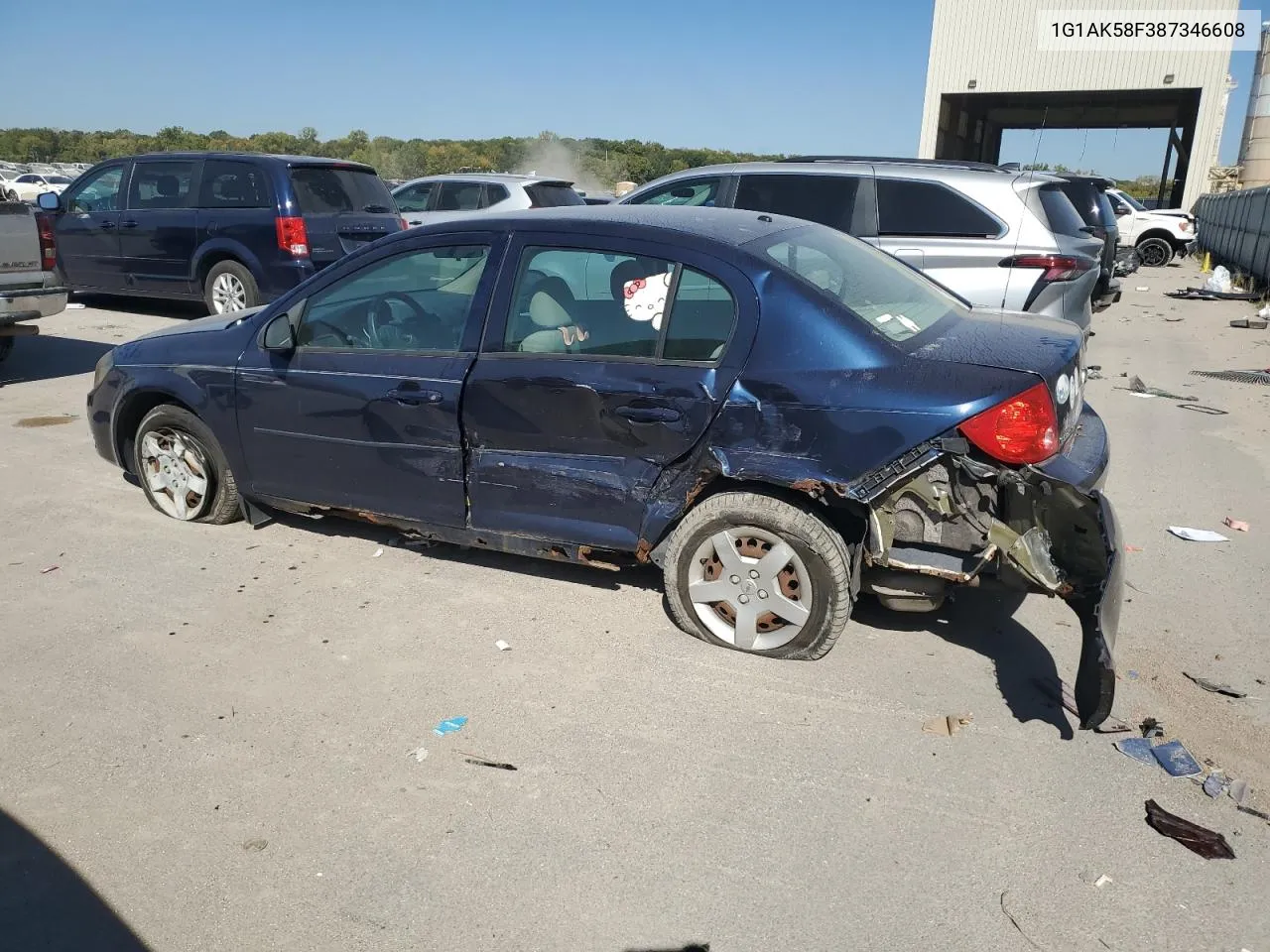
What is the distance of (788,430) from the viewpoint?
12.1ft

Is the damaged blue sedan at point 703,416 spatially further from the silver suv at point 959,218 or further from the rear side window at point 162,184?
the rear side window at point 162,184

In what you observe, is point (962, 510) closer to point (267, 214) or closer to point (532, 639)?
point (532, 639)

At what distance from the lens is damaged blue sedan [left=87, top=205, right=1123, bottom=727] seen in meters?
3.54

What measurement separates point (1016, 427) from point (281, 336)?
3279 mm

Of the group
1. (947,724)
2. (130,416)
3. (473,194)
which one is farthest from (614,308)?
(473,194)

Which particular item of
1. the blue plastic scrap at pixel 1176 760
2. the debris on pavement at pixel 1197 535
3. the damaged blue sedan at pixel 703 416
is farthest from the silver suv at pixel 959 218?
the blue plastic scrap at pixel 1176 760

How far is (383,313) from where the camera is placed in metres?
4.62

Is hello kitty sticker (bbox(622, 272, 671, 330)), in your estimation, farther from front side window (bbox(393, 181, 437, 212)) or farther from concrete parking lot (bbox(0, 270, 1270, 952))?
front side window (bbox(393, 181, 437, 212))

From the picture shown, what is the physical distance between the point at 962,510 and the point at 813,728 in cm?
97

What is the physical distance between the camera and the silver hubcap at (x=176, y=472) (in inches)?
207

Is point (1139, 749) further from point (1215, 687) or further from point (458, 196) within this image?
point (458, 196)

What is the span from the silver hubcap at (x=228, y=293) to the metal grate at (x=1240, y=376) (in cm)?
995

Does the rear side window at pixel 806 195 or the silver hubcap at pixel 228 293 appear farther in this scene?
the silver hubcap at pixel 228 293

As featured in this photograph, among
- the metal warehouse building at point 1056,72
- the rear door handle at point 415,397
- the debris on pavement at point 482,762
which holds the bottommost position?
the debris on pavement at point 482,762
